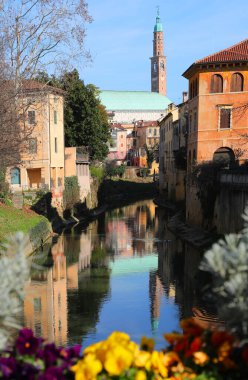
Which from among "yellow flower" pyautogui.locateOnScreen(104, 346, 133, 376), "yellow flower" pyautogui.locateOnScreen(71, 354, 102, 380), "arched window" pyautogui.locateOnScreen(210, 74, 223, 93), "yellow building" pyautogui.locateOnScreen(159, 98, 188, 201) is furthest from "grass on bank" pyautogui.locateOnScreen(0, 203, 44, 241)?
"yellow flower" pyautogui.locateOnScreen(104, 346, 133, 376)

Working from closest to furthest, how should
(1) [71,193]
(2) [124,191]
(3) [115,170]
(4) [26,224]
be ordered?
(4) [26,224] < (1) [71,193] < (2) [124,191] < (3) [115,170]

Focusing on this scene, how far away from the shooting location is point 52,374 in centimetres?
457

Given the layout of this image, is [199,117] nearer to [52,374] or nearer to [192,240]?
[192,240]

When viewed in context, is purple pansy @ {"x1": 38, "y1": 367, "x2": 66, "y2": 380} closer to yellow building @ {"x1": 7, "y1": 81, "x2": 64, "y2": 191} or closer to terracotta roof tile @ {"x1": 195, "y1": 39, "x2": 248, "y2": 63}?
terracotta roof tile @ {"x1": 195, "y1": 39, "x2": 248, "y2": 63}

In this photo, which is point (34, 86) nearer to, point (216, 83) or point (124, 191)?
point (216, 83)

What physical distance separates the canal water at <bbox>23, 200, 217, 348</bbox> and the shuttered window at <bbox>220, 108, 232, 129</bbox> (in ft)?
28.3

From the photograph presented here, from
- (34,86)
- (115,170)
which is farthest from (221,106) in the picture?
(115,170)

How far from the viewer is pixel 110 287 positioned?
21.0 meters

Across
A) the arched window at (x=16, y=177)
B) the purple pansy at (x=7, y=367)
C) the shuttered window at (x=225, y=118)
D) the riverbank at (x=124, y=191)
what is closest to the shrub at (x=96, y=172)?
the riverbank at (x=124, y=191)

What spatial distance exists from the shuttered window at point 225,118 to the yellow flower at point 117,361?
2902 cm

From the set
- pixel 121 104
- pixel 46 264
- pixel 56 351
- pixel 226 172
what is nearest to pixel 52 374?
pixel 56 351

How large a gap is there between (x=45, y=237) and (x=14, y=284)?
27248 millimetres

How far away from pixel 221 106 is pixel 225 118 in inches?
34.8

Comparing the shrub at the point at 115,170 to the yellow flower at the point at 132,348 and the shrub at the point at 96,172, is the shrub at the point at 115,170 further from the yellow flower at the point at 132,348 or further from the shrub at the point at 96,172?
the yellow flower at the point at 132,348
